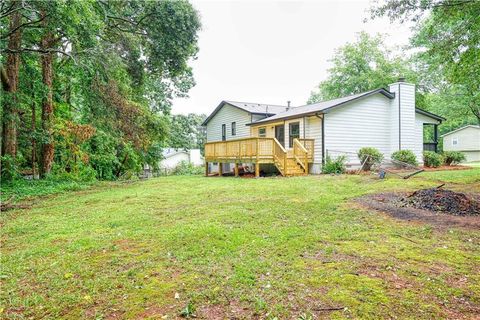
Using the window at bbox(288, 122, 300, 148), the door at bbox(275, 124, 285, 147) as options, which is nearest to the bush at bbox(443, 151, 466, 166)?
the window at bbox(288, 122, 300, 148)

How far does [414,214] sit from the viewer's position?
5.58 metres

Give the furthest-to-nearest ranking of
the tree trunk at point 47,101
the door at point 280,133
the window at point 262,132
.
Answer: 1. the window at point 262,132
2. the door at point 280,133
3. the tree trunk at point 47,101

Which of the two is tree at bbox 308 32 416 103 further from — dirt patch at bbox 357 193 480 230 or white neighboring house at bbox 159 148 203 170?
dirt patch at bbox 357 193 480 230

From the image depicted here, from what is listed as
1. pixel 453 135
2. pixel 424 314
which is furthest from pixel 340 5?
pixel 453 135

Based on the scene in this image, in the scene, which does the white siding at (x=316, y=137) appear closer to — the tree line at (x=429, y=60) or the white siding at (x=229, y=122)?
the tree line at (x=429, y=60)

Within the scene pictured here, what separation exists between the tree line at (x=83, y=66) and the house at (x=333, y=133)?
4.64 metres

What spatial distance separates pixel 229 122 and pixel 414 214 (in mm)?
17284

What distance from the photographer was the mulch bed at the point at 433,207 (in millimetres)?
5117

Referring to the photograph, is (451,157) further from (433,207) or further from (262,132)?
(433,207)

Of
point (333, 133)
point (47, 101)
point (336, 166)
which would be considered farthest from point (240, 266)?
point (47, 101)

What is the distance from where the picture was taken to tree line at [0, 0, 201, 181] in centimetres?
931

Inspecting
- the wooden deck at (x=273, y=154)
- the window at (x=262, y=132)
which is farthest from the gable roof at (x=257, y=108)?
the wooden deck at (x=273, y=154)

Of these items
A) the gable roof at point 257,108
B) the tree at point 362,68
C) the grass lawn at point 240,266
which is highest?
the tree at point 362,68

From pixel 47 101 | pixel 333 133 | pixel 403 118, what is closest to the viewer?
pixel 47 101
